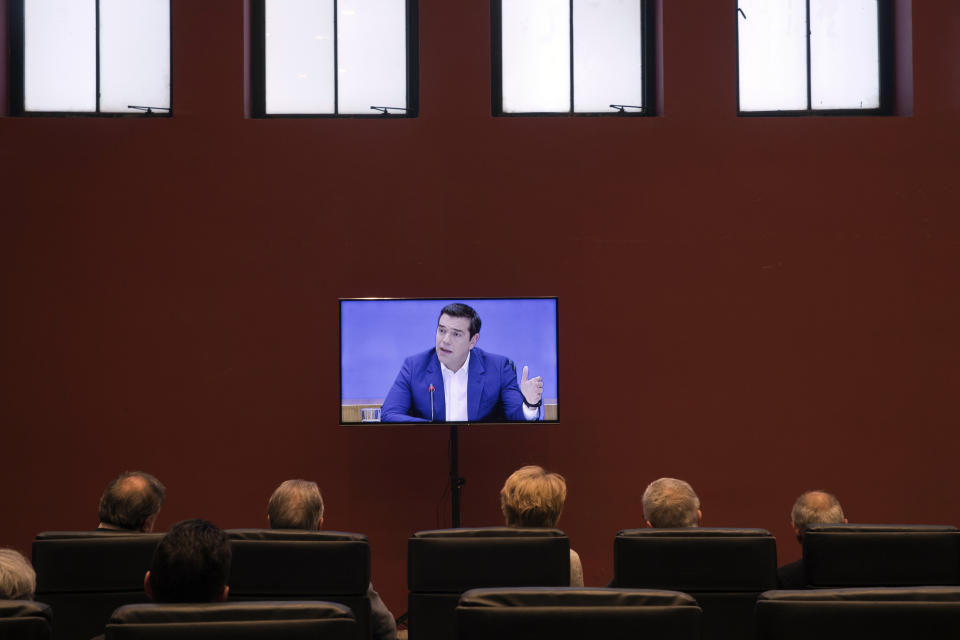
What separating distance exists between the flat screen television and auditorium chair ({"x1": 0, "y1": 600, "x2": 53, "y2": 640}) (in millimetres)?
2852

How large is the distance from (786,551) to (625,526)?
863 millimetres

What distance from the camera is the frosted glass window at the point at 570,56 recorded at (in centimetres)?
520

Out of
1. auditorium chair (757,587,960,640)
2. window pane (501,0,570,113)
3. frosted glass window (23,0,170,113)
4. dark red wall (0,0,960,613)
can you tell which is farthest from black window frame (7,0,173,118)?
auditorium chair (757,587,960,640)

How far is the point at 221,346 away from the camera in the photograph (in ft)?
16.2

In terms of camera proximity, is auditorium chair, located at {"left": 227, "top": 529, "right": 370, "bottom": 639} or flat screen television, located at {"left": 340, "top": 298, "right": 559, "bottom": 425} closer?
auditorium chair, located at {"left": 227, "top": 529, "right": 370, "bottom": 639}

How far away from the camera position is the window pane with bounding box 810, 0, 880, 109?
524 centimetres

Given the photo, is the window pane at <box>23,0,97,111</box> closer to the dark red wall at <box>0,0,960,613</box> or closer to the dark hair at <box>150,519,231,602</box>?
the dark red wall at <box>0,0,960,613</box>

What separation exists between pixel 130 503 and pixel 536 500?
4.43 ft

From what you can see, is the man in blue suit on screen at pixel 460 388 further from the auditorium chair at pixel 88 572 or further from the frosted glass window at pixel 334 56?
the auditorium chair at pixel 88 572

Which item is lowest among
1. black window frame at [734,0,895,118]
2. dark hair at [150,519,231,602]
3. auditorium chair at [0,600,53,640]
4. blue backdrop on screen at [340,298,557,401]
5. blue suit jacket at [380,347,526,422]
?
auditorium chair at [0,600,53,640]

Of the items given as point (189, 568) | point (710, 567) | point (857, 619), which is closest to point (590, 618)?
point (857, 619)

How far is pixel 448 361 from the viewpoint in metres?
4.57

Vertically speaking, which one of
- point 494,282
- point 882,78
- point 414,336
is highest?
point 882,78

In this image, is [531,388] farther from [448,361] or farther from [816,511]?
[816,511]
